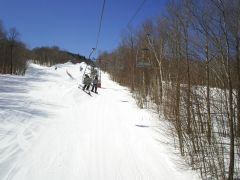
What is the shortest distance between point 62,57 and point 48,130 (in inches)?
4400

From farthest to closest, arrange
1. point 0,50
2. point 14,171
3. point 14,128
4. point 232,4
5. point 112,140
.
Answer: point 0,50 → point 14,128 → point 112,140 → point 14,171 → point 232,4

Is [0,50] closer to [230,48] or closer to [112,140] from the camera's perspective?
[112,140]

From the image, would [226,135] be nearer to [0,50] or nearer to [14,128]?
[14,128]

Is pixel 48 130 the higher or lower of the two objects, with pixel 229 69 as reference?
lower

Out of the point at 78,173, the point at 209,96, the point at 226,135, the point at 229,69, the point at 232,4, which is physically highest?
the point at 232,4

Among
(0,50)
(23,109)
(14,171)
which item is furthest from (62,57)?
(14,171)

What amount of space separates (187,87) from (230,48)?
1.80 m

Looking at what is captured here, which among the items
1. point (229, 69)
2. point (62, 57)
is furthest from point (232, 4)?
point (62, 57)

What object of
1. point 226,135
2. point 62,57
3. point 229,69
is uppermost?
point 62,57

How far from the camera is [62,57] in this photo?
117 metres

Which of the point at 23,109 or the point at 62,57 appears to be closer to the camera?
the point at 23,109

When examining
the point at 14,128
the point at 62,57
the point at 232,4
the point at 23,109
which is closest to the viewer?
the point at 232,4

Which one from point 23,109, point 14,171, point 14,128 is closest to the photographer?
point 14,171

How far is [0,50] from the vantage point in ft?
164
